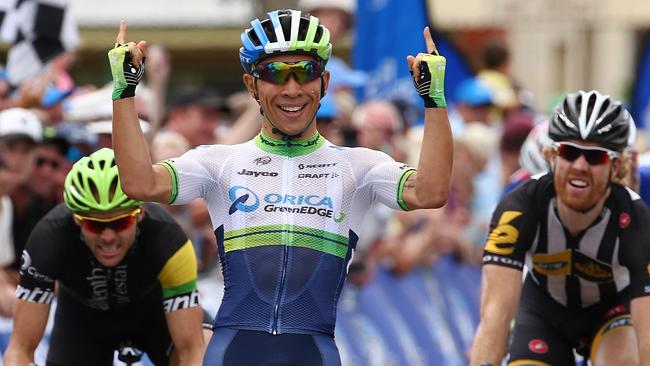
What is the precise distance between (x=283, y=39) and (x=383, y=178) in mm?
754

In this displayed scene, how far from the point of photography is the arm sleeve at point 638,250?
838 centimetres

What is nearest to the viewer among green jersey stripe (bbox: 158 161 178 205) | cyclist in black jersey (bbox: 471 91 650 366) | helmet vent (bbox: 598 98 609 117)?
green jersey stripe (bbox: 158 161 178 205)

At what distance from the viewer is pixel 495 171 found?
14906 mm

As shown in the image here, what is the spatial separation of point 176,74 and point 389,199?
23.7 m

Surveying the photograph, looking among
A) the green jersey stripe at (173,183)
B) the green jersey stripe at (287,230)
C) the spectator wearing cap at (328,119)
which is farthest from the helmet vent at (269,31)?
the spectator wearing cap at (328,119)

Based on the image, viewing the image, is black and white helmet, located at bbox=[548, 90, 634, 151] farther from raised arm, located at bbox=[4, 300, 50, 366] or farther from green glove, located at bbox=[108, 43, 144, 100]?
raised arm, located at bbox=[4, 300, 50, 366]

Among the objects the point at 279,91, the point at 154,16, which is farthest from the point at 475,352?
the point at 154,16

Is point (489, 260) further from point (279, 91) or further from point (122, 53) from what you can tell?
point (122, 53)

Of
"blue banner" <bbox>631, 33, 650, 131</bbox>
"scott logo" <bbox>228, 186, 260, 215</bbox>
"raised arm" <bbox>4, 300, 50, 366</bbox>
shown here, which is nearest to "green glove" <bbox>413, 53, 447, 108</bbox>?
"scott logo" <bbox>228, 186, 260, 215</bbox>

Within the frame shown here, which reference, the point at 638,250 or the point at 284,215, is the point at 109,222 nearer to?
the point at 284,215

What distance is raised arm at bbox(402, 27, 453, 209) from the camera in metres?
6.91

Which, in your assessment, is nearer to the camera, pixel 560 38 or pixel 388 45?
pixel 388 45

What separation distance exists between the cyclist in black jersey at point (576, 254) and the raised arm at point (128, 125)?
2.30 m

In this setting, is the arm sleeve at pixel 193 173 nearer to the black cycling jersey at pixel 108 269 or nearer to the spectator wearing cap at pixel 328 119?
the black cycling jersey at pixel 108 269
